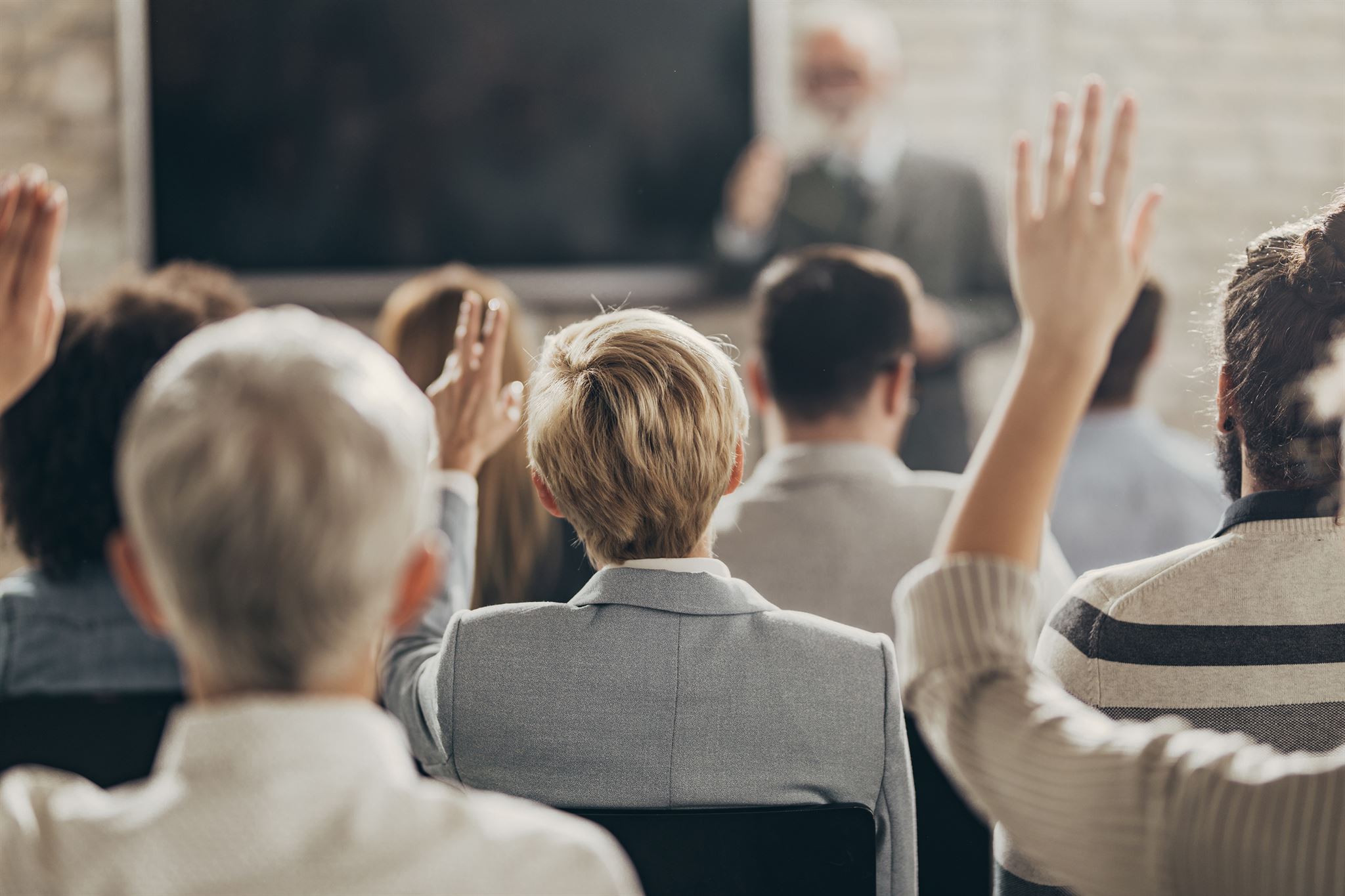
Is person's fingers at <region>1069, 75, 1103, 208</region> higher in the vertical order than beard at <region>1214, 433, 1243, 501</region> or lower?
higher

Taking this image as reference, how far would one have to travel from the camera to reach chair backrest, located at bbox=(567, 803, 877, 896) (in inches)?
40.6

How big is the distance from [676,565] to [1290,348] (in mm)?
568

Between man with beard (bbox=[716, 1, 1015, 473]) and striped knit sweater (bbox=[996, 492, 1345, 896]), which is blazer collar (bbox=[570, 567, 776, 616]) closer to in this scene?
striped knit sweater (bbox=[996, 492, 1345, 896])

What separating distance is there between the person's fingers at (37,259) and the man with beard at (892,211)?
260cm

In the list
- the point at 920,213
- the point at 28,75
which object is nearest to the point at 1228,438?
the point at 920,213

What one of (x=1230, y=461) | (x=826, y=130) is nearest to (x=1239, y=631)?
(x=1230, y=461)

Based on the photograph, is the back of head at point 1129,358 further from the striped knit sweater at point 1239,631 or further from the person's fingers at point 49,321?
the person's fingers at point 49,321

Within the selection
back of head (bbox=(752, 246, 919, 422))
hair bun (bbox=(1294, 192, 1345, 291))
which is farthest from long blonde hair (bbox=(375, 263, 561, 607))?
hair bun (bbox=(1294, 192, 1345, 291))

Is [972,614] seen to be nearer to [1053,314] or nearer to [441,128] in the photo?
[1053,314]

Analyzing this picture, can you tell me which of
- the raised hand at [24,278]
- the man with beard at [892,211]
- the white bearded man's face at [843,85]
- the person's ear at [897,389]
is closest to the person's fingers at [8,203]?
the raised hand at [24,278]

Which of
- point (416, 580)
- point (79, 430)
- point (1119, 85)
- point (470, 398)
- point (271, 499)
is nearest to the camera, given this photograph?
point (271, 499)

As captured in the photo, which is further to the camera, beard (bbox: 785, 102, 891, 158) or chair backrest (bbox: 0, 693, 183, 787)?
beard (bbox: 785, 102, 891, 158)

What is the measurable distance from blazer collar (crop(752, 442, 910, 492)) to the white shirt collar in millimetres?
630

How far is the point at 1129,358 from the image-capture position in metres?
2.34
